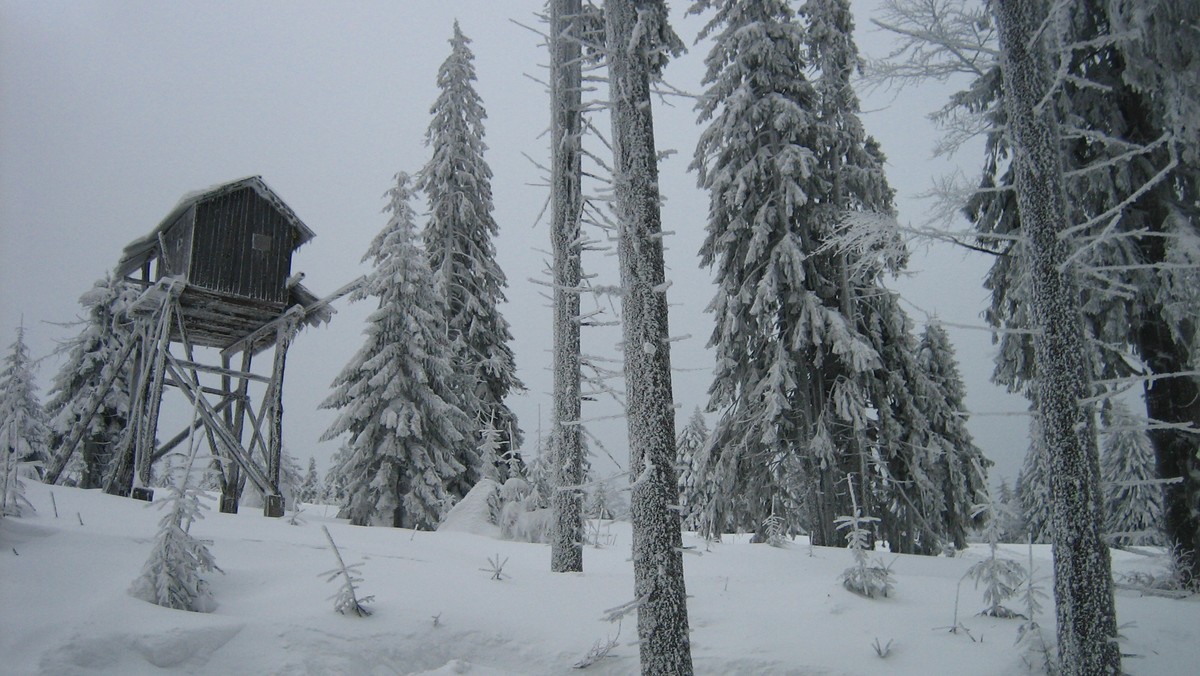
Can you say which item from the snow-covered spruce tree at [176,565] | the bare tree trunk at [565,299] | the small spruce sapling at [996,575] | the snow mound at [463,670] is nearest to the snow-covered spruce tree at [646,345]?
the snow mound at [463,670]

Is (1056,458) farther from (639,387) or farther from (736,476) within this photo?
(736,476)

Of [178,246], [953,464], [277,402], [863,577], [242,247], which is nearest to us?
[863,577]

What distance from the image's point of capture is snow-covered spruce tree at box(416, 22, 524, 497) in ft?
68.1

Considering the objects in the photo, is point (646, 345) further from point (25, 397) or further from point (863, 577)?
point (25, 397)

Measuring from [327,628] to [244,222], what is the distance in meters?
10.1

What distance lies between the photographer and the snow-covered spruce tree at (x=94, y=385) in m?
16.9

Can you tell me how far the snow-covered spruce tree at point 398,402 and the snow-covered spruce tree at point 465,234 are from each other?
3.83m

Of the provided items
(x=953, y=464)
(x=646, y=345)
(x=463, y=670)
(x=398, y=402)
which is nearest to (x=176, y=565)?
(x=463, y=670)

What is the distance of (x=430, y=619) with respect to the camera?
6.13 metres

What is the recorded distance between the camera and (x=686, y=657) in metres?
4.93

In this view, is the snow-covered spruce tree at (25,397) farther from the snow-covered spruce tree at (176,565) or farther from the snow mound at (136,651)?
the snow mound at (136,651)

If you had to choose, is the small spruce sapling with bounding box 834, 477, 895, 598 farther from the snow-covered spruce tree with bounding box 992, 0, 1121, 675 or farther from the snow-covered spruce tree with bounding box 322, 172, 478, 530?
the snow-covered spruce tree with bounding box 322, 172, 478, 530

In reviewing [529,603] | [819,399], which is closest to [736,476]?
[819,399]

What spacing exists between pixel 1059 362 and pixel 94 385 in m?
22.3
